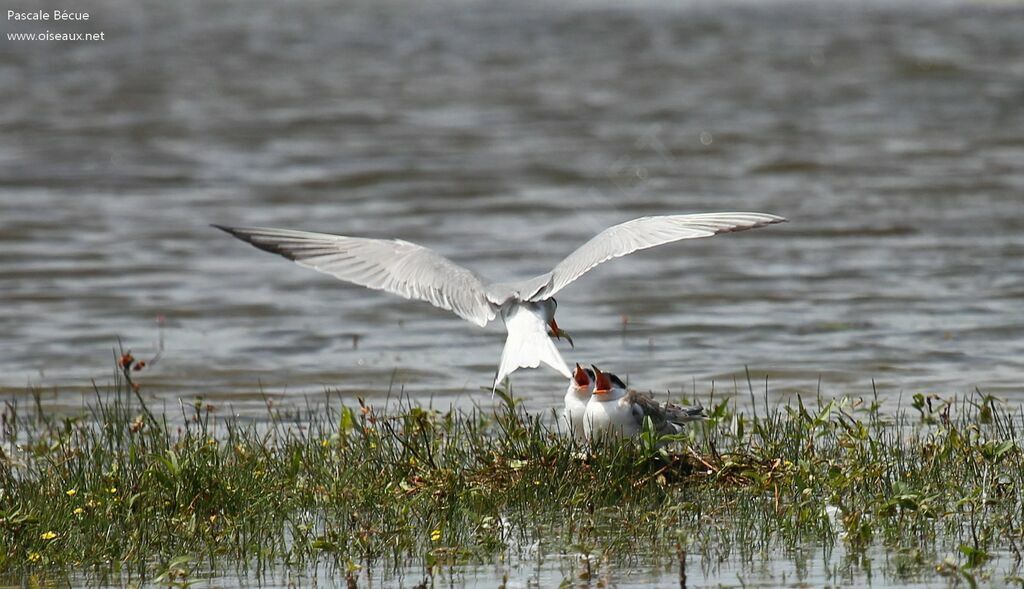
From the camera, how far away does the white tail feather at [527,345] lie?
641cm

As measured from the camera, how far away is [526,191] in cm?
1853

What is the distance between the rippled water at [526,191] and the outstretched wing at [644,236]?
2.86 m

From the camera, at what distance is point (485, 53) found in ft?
98.0

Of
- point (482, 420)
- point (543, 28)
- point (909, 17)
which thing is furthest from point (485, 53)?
point (482, 420)

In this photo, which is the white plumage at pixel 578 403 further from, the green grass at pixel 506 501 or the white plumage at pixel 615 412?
the green grass at pixel 506 501

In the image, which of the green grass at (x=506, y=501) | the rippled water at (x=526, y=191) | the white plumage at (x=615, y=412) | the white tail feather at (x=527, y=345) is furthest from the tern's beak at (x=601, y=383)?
the rippled water at (x=526, y=191)

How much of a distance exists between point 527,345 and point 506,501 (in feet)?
2.09

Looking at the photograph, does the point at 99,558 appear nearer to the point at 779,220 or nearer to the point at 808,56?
the point at 779,220

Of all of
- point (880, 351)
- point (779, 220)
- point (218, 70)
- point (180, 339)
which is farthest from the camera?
point (218, 70)

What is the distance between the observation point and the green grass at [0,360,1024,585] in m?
5.95

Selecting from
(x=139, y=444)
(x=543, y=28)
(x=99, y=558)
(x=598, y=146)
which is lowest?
(x=99, y=558)

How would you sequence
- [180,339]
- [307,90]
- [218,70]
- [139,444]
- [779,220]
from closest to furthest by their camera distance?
[779,220] → [139,444] → [180,339] → [307,90] → [218,70]

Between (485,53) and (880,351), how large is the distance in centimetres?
1974

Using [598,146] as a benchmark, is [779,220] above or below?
below
